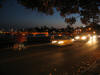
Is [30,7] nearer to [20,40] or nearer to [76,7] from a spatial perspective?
[76,7]

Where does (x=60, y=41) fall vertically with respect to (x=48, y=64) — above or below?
above

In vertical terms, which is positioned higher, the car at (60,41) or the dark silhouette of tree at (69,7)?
the dark silhouette of tree at (69,7)

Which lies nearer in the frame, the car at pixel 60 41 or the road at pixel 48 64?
the road at pixel 48 64

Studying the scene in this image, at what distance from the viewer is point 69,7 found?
505 cm

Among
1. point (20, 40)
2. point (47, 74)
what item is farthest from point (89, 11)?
point (20, 40)

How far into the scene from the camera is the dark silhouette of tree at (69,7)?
4127mm

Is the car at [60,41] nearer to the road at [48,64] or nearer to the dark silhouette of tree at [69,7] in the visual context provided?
the road at [48,64]

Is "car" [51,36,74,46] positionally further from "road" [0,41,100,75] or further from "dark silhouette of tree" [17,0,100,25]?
"dark silhouette of tree" [17,0,100,25]

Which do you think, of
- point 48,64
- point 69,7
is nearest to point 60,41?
point 48,64

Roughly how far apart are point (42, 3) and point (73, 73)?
388 centimetres

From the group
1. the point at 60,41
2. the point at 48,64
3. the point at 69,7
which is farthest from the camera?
the point at 60,41

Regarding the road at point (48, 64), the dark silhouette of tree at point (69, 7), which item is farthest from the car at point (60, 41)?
the dark silhouette of tree at point (69, 7)

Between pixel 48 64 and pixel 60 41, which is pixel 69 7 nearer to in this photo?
pixel 48 64

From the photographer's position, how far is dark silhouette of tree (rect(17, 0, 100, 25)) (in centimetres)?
413
